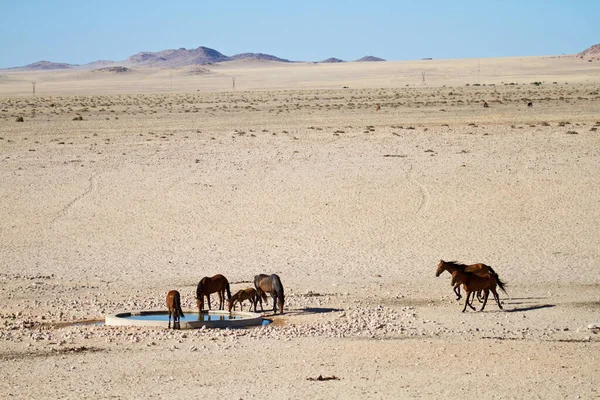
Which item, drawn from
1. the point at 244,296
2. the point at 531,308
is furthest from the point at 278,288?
the point at 531,308

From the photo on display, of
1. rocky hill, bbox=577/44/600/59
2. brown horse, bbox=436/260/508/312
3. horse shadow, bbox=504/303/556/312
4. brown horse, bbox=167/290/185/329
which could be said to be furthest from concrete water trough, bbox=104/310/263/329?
rocky hill, bbox=577/44/600/59

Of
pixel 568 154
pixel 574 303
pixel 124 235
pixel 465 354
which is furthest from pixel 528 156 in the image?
pixel 465 354

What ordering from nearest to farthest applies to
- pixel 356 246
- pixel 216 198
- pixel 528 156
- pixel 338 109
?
pixel 356 246, pixel 216 198, pixel 528 156, pixel 338 109

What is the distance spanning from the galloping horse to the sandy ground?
33cm

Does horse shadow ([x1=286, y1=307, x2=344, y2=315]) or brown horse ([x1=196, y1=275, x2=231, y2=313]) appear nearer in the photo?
brown horse ([x1=196, y1=275, x2=231, y2=313])

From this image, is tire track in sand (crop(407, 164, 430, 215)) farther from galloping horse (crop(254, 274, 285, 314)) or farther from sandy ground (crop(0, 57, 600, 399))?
galloping horse (crop(254, 274, 285, 314))

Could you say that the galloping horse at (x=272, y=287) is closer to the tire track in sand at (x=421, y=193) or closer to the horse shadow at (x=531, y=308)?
the horse shadow at (x=531, y=308)

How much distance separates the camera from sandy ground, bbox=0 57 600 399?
10.8 m

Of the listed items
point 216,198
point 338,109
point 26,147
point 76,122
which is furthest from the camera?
point 338,109

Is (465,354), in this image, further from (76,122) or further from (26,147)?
(76,122)

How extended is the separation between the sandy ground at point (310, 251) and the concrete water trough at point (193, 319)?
1.07ft

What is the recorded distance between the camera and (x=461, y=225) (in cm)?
2161

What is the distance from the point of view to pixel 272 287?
13852 mm

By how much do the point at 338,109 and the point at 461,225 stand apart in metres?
33.3
